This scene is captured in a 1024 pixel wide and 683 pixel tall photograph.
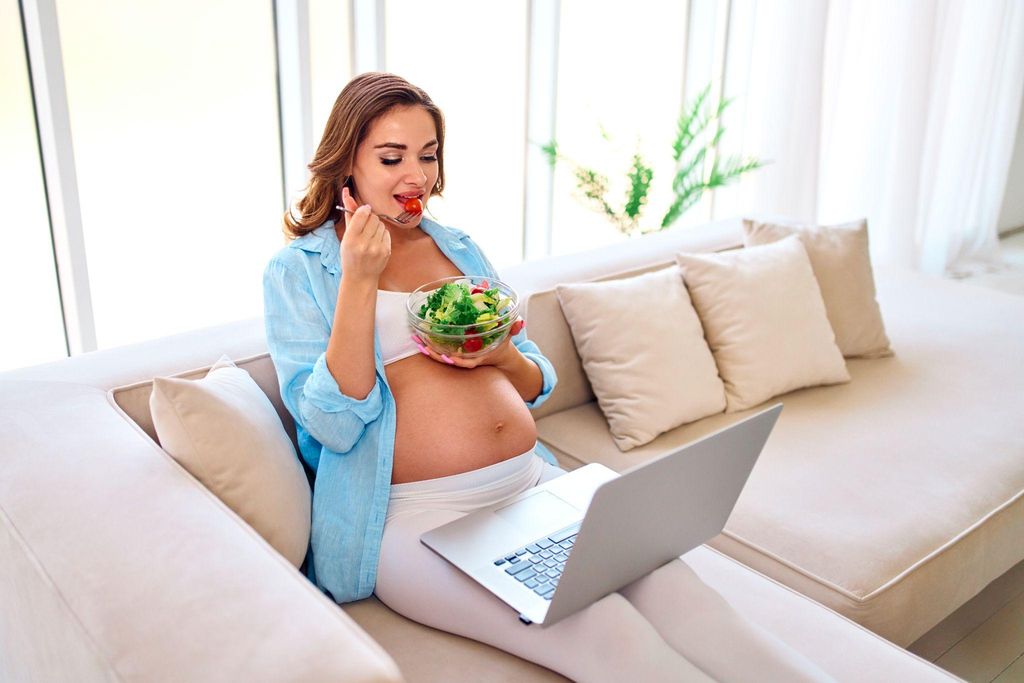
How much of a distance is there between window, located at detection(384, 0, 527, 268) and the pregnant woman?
1766 millimetres

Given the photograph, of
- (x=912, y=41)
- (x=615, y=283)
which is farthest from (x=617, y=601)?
(x=912, y=41)

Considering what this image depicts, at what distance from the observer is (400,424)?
167 centimetres

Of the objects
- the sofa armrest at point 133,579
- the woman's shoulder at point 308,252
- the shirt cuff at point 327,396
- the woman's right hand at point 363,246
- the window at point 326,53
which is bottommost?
the sofa armrest at point 133,579

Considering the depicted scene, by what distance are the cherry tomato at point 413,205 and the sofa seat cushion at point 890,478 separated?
2.29ft

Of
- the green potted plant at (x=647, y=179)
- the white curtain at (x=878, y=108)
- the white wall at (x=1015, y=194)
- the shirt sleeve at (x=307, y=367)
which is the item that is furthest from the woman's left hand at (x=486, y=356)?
the white wall at (x=1015, y=194)

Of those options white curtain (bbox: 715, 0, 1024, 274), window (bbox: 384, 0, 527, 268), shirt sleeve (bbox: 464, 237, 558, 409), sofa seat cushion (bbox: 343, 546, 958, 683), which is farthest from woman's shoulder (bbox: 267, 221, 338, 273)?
white curtain (bbox: 715, 0, 1024, 274)

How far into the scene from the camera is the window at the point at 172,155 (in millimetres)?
2799

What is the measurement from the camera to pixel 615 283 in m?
2.30

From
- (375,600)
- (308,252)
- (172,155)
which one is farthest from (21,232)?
(375,600)

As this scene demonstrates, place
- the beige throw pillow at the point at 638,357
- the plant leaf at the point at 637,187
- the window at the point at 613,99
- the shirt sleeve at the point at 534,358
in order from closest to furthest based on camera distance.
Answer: the shirt sleeve at the point at 534,358 < the beige throw pillow at the point at 638,357 < the plant leaf at the point at 637,187 < the window at the point at 613,99

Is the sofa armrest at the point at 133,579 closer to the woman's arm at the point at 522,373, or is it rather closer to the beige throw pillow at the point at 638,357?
the woman's arm at the point at 522,373

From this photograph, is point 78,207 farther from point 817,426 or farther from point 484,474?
point 817,426

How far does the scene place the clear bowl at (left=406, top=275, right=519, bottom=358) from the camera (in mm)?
1582

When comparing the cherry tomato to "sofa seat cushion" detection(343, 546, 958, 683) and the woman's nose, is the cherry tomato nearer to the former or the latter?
the woman's nose
